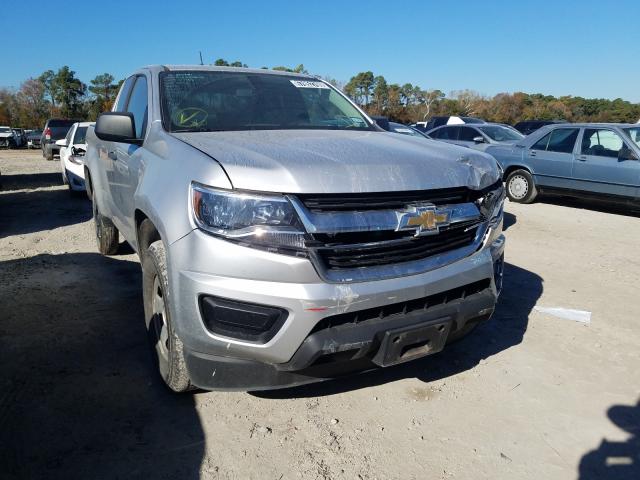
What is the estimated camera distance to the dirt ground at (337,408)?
7.53 feet

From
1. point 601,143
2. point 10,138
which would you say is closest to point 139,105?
point 601,143

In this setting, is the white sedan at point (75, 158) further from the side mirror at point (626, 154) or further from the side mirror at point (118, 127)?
the side mirror at point (626, 154)

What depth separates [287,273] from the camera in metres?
2.04

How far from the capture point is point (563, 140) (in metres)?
9.36

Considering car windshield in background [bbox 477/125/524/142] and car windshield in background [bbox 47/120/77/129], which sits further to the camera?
car windshield in background [bbox 47/120/77/129]

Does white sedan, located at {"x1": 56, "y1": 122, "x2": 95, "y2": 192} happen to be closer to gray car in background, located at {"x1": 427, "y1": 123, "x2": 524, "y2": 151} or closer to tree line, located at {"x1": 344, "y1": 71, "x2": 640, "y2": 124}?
gray car in background, located at {"x1": 427, "y1": 123, "x2": 524, "y2": 151}

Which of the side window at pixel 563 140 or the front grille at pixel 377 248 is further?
the side window at pixel 563 140

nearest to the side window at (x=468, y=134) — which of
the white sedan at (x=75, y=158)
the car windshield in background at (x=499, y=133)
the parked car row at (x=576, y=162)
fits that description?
the car windshield in background at (x=499, y=133)

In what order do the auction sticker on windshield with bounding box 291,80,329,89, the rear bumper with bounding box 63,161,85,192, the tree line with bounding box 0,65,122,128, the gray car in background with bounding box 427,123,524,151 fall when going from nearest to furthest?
the auction sticker on windshield with bounding box 291,80,329,89, the rear bumper with bounding box 63,161,85,192, the gray car in background with bounding box 427,123,524,151, the tree line with bounding box 0,65,122,128

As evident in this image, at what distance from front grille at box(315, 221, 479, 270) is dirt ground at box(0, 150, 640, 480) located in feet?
3.09

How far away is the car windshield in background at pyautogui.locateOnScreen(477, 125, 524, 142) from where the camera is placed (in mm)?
11954

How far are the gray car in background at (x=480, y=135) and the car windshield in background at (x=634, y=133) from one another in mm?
2995

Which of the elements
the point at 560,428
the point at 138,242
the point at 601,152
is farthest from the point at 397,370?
the point at 601,152

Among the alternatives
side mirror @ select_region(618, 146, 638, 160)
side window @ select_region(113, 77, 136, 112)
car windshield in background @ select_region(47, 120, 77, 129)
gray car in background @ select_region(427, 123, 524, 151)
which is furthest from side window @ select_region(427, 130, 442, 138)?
car windshield in background @ select_region(47, 120, 77, 129)
